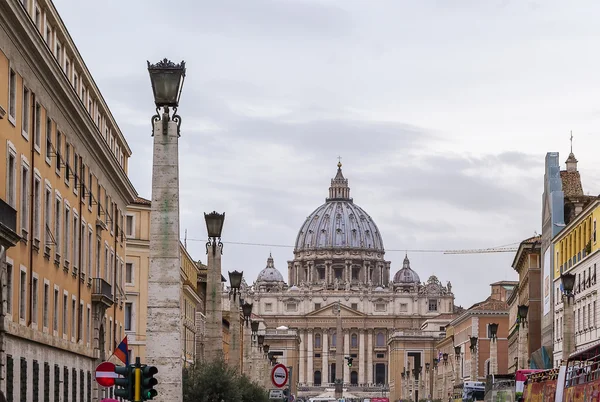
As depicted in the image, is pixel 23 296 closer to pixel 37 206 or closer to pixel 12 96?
pixel 37 206

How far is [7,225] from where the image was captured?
32750mm

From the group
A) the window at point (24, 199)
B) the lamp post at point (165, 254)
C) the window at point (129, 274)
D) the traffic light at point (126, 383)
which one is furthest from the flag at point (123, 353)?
the window at point (129, 274)

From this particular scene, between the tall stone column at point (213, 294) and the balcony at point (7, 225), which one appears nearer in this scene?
the balcony at point (7, 225)

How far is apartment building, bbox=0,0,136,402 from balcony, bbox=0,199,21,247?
0.10 meters

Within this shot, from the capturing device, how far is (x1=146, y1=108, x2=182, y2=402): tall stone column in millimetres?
27953

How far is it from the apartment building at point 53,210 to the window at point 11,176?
4 cm

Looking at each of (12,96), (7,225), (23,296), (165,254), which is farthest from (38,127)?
(165,254)

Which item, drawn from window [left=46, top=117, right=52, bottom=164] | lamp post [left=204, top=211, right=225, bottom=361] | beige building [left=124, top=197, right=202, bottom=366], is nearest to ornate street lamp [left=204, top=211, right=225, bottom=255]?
lamp post [left=204, top=211, right=225, bottom=361]

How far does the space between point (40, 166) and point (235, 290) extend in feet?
56.0

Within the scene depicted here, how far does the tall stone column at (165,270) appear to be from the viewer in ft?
91.7

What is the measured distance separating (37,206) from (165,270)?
1387 centimetres

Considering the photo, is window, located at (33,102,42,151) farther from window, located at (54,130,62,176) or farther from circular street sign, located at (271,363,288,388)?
circular street sign, located at (271,363,288,388)

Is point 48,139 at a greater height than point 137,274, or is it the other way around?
point 48,139

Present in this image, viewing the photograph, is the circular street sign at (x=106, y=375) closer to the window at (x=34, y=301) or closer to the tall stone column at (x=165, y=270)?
the tall stone column at (x=165, y=270)
